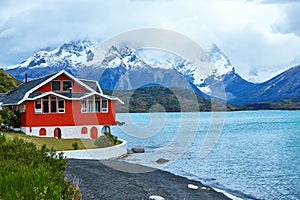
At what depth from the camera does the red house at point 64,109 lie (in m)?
43.8

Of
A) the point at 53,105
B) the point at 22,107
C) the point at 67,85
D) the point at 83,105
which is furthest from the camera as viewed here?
the point at 67,85

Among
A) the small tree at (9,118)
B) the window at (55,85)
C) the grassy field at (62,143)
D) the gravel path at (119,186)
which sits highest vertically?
the window at (55,85)

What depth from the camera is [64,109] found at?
45.0 m

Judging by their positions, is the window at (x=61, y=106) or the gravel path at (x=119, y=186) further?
the window at (x=61, y=106)

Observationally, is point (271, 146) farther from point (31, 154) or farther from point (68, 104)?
point (31, 154)

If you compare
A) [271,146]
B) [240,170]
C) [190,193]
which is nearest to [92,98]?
[240,170]

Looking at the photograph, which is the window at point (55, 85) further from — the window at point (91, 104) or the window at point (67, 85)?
the window at point (91, 104)

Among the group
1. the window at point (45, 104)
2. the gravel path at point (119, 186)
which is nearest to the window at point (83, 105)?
the window at point (45, 104)

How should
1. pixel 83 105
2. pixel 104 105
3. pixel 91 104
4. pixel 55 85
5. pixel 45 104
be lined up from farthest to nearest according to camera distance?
pixel 104 105
pixel 55 85
pixel 91 104
pixel 83 105
pixel 45 104

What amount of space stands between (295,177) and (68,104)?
23.9 m

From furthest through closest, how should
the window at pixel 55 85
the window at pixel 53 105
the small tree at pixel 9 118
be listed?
the window at pixel 55 85 → the small tree at pixel 9 118 → the window at pixel 53 105

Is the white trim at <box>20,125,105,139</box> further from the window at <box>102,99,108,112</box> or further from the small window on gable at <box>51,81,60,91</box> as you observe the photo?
the small window on gable at <box>51,81,60,91</box>

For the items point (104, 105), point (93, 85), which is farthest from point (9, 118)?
point (93, 85)

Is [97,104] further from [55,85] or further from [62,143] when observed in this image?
[62,143]
